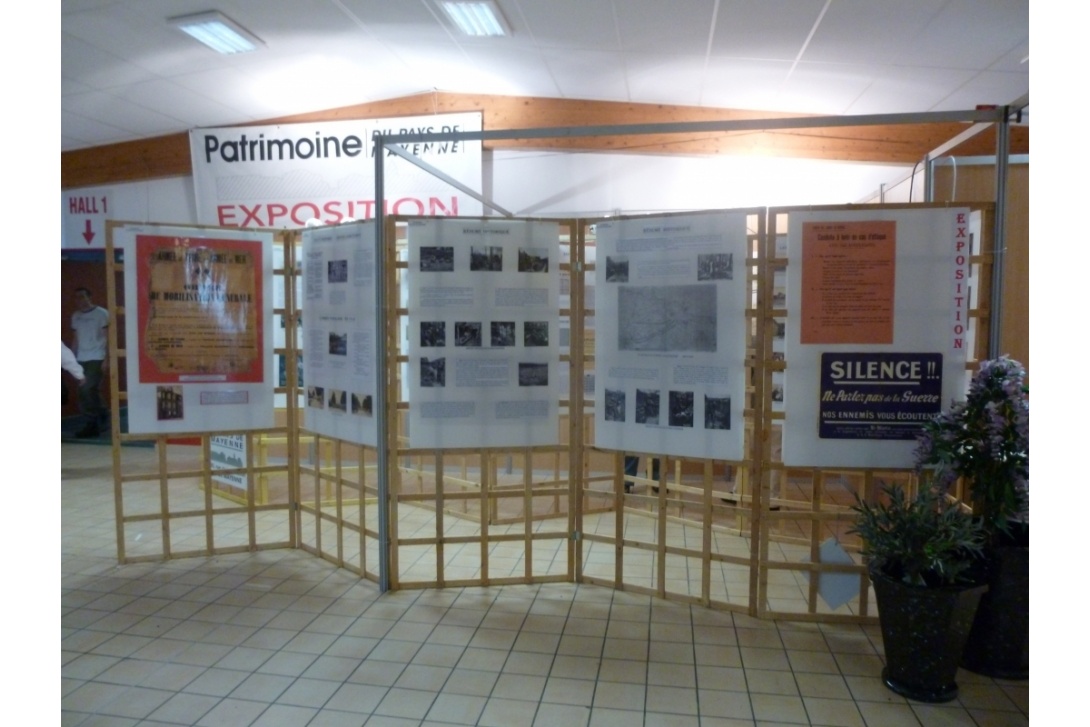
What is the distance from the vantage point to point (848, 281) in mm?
3457

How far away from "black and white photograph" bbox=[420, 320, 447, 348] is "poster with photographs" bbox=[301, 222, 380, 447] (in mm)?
291

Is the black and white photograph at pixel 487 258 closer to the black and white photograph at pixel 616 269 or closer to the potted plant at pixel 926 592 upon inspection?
the black and white photograph at pixel 616 269

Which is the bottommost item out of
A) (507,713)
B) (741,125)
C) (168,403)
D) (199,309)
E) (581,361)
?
(507,713)

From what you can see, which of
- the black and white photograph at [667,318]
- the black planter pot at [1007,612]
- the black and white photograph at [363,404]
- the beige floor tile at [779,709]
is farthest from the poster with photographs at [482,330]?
the black planter pot at [1007,612]

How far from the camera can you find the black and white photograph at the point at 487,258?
3.88 metres

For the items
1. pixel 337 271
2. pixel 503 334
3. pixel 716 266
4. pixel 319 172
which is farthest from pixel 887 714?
pixel 319 172

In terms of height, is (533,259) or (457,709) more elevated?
(533,259)

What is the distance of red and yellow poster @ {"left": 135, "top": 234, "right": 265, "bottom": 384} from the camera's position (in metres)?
4.42

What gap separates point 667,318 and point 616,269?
39 cm

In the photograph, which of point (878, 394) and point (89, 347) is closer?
point (878, 394)

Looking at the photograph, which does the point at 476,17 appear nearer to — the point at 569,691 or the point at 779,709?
the point at 569,691

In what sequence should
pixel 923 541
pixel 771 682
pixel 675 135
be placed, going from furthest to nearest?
pixel 675 135 < pixel 771 682 < pixel 923 541

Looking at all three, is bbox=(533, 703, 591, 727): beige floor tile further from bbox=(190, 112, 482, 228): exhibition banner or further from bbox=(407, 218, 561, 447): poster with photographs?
bbox=(190, 112, 482, 228): exhibition banner

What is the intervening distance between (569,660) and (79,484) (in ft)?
18.4
